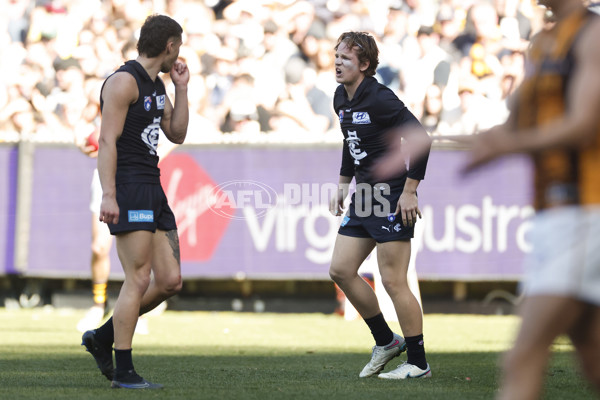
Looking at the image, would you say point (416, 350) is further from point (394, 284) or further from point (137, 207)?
point (137, 207)

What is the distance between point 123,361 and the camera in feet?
20.7

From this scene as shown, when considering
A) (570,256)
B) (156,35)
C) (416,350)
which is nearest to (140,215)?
(156,35)

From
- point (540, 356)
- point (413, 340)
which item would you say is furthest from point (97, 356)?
point (540, 356)

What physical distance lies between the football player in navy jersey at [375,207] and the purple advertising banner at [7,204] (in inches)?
272

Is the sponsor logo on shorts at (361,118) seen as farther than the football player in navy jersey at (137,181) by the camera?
Yes

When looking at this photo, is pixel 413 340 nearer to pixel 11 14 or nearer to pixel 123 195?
pixel 123 195

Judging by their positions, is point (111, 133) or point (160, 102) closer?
point (111, 133)

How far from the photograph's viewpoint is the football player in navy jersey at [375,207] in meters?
6.88

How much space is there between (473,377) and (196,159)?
245 inches

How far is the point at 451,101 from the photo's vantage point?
45.9 feet

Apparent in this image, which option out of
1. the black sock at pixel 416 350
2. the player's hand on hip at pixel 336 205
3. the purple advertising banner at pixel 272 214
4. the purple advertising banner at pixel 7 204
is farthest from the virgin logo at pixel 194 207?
Answer: the black sock at pixel 416 350

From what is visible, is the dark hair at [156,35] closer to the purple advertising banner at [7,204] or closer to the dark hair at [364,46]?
the dark hair at [364,46]

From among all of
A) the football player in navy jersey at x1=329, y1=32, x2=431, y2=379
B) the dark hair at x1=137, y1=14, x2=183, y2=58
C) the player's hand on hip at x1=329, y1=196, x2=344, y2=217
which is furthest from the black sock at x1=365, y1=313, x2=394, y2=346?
Answer: the dark hair at x1=137, y1=14, x2=183, y2=58

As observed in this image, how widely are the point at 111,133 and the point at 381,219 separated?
1.80 meters
